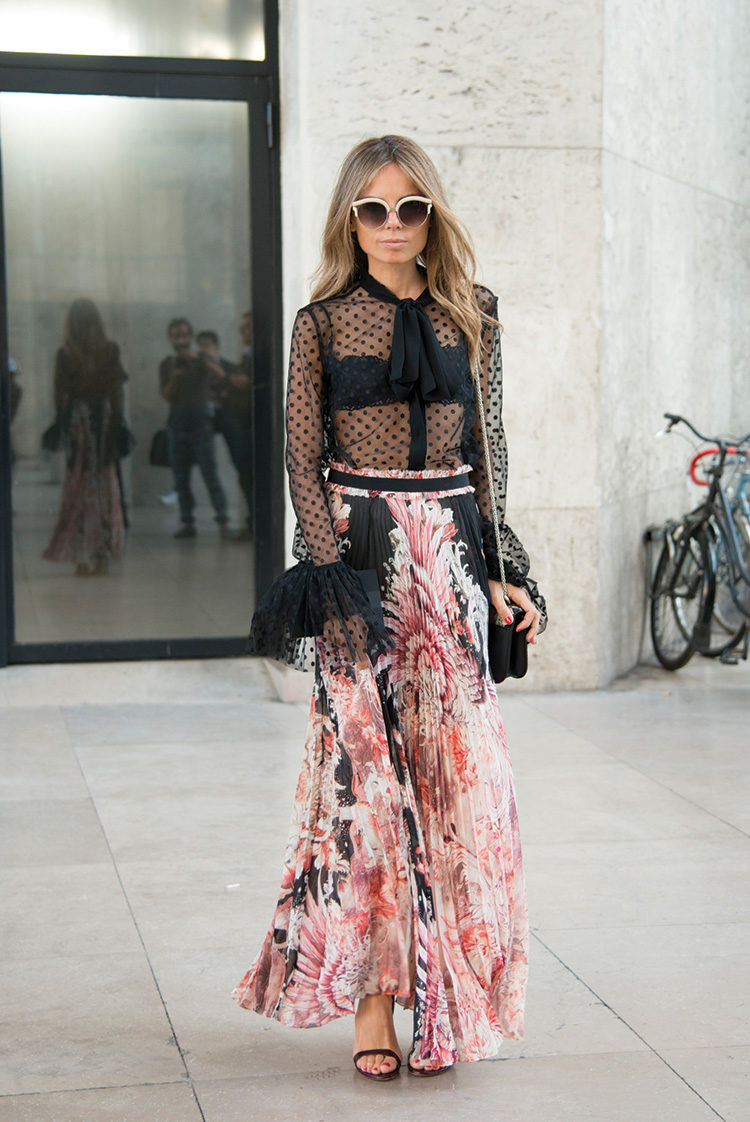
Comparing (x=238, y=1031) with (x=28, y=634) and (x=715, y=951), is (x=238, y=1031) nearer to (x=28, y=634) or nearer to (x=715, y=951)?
(x=715, y=951)

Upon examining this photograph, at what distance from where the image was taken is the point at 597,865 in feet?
→ 16.4

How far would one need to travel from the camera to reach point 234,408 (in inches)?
326

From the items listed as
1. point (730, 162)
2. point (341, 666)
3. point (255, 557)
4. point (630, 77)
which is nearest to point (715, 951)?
point (341, 666)

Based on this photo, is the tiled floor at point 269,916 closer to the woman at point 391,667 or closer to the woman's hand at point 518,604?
the woman at point 391,667

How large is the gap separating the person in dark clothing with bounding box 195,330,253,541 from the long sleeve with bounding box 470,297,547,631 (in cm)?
473

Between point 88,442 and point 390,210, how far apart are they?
503 cm

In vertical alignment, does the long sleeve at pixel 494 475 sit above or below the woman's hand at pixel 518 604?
above

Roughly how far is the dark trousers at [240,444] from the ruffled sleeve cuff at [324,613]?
194 inches

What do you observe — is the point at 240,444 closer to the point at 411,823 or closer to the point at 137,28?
the point at 137,28

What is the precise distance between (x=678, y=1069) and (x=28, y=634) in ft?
17.7

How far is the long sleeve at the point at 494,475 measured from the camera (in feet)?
11.8

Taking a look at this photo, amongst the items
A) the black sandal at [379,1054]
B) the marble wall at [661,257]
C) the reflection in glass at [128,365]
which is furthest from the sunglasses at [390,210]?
the reflection in glass at [128,365]

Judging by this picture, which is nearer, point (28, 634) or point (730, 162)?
point (28, 634)

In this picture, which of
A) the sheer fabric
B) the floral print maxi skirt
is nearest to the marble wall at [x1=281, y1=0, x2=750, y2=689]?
the sheer fabric
